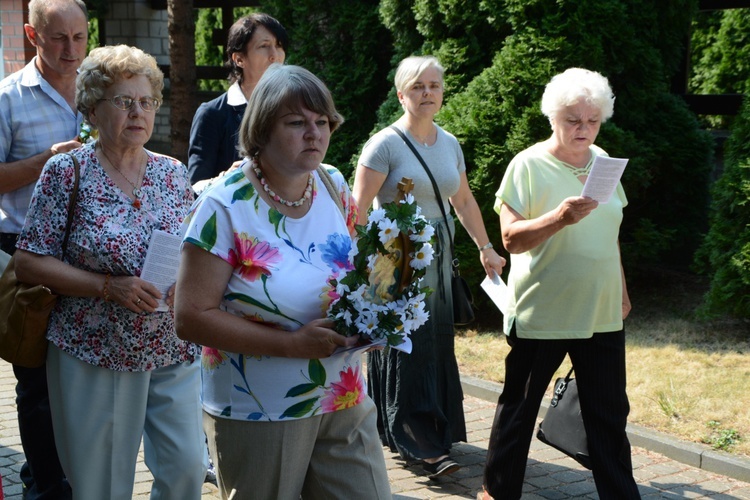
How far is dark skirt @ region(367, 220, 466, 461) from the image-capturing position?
5561mm

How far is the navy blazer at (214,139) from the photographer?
5.09 m

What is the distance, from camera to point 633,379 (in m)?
6.75

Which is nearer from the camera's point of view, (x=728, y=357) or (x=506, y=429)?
(x=506, y=429)

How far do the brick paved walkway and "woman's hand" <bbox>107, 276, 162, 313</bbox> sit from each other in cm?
178

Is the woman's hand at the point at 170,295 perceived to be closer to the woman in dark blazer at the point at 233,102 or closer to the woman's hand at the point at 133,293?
the woman's hand at the point at 133,293

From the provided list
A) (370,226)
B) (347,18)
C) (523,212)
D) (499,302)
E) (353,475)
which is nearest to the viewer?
(370,226)

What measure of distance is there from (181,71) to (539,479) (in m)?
9.40

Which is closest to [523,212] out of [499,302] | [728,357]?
[499,302]

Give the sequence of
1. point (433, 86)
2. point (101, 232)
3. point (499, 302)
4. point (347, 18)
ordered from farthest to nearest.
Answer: point (347, 18)
point (433, 86)
point (499, 302)
point (101, 232)

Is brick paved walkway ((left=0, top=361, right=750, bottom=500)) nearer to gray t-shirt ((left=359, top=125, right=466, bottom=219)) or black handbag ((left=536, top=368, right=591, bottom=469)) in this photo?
black handbag ((left=536, top=368, right=591, bottom=469))

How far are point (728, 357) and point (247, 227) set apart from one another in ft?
17.1

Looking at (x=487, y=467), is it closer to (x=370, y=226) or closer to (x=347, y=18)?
(x=370, y=226)

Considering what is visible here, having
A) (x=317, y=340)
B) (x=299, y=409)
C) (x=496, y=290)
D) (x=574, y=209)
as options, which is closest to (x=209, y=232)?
(x=317, y=340)

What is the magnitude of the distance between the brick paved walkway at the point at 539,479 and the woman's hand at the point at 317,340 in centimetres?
250
